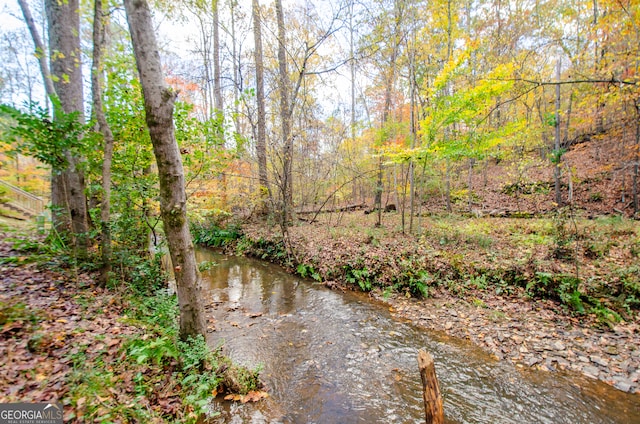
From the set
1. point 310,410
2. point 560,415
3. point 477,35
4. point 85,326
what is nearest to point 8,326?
point 85,326

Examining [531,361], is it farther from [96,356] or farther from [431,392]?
[96,356]

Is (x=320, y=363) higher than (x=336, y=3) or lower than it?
lower

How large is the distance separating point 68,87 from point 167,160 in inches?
168

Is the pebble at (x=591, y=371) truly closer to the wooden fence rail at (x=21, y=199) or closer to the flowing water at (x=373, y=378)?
the flowing water at (x=373, y=378)

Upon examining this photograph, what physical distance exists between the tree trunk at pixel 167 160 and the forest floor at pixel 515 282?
412 cm

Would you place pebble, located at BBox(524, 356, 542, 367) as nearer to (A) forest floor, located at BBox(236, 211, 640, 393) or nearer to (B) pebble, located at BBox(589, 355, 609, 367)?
(A) forest floor, located at BBox(236, 211, 640, 393)

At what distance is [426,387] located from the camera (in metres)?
2.05

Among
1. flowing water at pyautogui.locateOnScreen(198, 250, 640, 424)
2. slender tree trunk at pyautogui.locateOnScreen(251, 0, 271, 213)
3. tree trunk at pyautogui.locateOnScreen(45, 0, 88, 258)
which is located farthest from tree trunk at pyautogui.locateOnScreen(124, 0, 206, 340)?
slender tree trunk at pyautogui.locateOnScreen(251, 0, 271, 213)

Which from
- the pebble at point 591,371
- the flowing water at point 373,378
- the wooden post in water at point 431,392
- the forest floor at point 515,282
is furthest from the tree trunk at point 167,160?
the pebble at point 591,371

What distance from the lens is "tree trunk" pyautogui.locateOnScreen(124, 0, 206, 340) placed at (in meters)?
2.82

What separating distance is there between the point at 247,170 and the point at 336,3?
6479mm

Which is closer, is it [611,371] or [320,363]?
[611,371]

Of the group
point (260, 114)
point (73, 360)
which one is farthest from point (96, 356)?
point (260, 114)

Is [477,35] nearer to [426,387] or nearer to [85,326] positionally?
[426,387]
